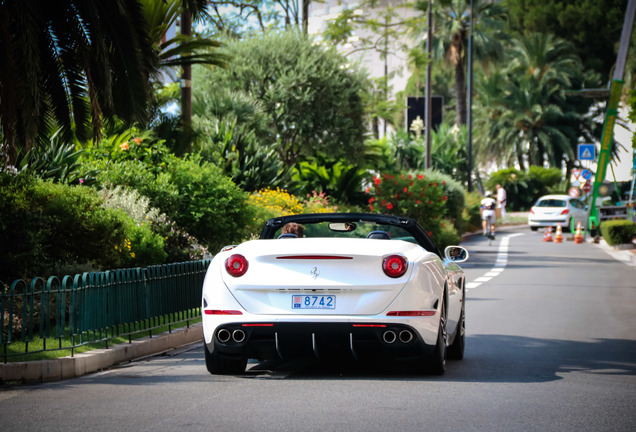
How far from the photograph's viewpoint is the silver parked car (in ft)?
160

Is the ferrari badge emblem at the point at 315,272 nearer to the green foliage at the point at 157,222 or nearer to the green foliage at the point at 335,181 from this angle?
the green foliage at the point at 157,222

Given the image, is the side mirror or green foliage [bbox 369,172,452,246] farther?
green foliage [bbox 369,172,452,246]

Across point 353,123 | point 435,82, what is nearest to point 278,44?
point 353,123

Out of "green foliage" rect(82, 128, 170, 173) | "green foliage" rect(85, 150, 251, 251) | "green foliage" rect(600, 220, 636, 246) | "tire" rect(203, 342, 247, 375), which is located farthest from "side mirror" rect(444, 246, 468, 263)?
"green foliage" rect(600, 220, 636, 246)

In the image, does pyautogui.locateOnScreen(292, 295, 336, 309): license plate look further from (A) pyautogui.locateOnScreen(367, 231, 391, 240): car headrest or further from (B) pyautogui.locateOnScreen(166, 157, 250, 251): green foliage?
(B) pyautogui.locateOnScreen(166, 157, 250, 251): green foliage

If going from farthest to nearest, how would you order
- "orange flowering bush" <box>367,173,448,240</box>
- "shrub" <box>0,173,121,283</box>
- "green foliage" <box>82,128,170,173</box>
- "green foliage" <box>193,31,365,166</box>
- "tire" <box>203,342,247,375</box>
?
"green foliage" <box>193,31,365,166</box>
"orange flowering bush" <box>367,173,448,240</box>
"green foliage" <box>82,128,170,173</box>
"shrub" <box>0,173,121,283</box>
"tire" <box>203,342,247,375</box>

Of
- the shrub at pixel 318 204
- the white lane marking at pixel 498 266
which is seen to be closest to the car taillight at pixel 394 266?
the white lane marking at pixel 498 266

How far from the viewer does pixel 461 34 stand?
233 ft

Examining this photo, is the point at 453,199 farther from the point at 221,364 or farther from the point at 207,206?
the point at 221,364

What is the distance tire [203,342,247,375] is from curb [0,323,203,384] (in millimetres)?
1394

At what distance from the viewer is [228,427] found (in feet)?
22.1

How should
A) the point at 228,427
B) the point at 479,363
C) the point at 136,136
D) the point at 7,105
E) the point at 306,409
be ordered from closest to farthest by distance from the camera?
the point at 228,427, the point at 306,409, the point at 479,363, the point at 7,105, the point at 136,136

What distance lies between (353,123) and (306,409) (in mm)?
28857

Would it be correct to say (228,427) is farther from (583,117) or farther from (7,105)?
(583,117)
